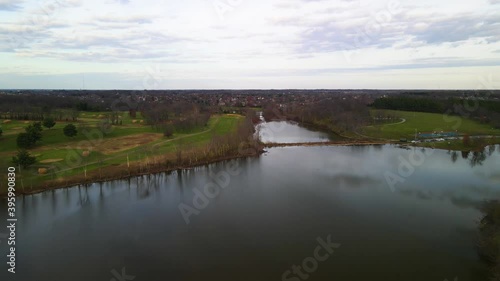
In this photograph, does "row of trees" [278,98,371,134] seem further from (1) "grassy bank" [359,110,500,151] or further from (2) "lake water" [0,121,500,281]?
(2) "lake water" [0,121,500,281]

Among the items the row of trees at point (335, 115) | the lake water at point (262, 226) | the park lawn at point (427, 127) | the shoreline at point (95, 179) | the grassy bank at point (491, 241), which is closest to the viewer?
Answer: the grassy bank at point (491, 241)

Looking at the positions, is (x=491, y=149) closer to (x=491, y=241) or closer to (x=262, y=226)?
(x=491, y=241)

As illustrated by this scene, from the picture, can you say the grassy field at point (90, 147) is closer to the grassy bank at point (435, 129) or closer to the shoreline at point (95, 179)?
the shoreline at point (95, 179)

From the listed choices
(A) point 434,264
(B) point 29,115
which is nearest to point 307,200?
(A) point 434,264

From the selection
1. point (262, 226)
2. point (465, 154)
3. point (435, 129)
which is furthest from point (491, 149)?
point (262, 226)

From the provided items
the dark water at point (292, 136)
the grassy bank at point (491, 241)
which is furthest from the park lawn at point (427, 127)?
the grassy bank at point (491, 241)

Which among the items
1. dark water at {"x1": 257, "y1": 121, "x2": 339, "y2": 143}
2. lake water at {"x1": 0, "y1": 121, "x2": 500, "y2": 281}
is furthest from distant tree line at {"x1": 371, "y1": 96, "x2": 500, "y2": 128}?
lake water at {"x1": 0, "y1": 121, "x2": 500, "y2": 281}
